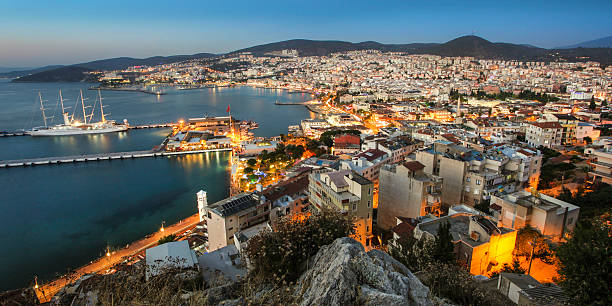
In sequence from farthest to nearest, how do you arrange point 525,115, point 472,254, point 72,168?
point 525,115 < point 72,168 < point 472,254

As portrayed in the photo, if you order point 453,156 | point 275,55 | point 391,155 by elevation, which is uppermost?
point 275,55

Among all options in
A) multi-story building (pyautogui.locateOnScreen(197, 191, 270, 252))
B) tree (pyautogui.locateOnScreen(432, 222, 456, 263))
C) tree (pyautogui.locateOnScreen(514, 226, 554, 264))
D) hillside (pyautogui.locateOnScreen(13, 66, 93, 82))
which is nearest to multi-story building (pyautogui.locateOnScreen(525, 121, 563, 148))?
tree (pyautogui.locateOnScreen(514, 226, 554, 264))

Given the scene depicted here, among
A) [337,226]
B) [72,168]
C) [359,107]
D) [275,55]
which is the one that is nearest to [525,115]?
[359,107]

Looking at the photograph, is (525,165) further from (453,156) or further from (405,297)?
(405,297)

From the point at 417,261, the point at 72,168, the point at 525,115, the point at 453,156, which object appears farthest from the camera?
the point at 525,115

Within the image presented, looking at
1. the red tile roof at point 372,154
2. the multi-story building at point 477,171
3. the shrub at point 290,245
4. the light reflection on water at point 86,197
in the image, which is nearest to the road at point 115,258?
the light reflection on water at point 86,197

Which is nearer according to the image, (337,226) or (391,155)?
(337,226)

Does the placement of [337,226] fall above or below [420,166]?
above

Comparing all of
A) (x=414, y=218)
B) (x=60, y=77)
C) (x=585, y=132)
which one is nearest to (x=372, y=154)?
(x=414, y=218)

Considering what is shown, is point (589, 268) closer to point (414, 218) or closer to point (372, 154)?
point (414, 218)

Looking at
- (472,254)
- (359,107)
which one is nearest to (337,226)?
(472,254)
